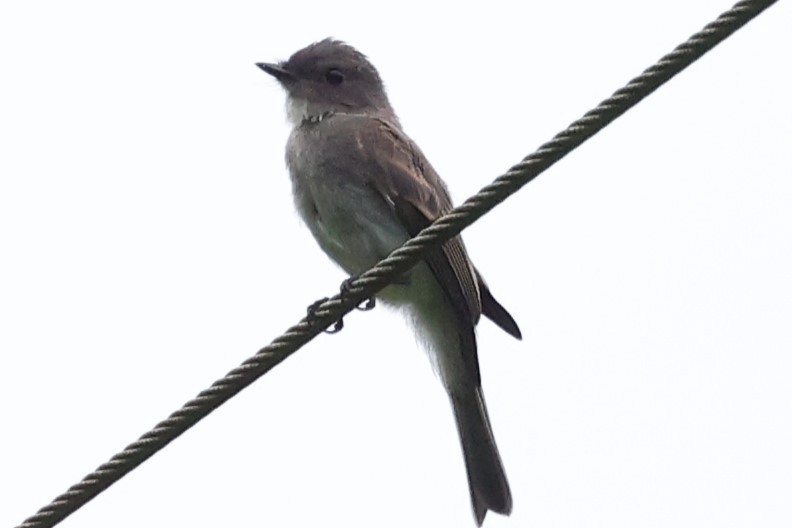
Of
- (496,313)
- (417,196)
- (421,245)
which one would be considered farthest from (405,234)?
(421,245)

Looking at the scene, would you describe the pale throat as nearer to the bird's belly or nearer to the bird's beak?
the bird's beak

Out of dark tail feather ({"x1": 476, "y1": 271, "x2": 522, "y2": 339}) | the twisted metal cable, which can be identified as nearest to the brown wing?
dark tail feather ({"x1": 476, "y1": 271, "x2": 522, "y2": 339})

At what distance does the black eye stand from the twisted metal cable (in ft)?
9.94

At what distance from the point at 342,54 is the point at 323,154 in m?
1.54

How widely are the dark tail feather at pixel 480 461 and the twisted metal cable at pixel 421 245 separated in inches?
81.8

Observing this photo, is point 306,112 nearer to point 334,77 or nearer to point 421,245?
point 334,77

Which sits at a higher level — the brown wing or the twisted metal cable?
the brown wing

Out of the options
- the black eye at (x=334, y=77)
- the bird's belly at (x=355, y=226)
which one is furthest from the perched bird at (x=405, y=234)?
the black eye at (x=334, y=77)

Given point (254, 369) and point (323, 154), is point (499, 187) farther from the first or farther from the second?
point (323, 154)

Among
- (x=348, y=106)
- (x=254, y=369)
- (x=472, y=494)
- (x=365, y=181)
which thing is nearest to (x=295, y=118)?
(x=348, y=106)

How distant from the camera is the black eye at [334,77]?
8.84 meters

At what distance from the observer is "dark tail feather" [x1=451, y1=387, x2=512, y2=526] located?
794 centimetres

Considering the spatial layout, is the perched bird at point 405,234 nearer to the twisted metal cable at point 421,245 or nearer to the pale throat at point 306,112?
the pale throat at point 306,112

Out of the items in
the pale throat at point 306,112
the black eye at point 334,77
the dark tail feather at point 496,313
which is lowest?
the dark tail feather at point 496,313
